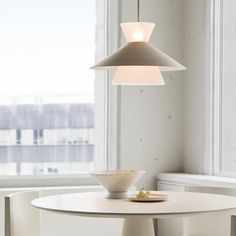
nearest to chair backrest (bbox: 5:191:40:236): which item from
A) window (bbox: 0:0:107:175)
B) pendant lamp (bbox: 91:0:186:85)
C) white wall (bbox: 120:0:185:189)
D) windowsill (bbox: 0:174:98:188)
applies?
pendant lamp (bbox: 91:0:186:85)

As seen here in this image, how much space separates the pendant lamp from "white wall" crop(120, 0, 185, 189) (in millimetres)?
1370

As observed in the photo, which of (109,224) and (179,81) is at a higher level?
(179,81)

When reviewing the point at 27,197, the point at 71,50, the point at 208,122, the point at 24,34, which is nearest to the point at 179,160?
the point at 208,122

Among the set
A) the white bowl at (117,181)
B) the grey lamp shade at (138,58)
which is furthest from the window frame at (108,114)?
the grey lamp shade at (138,58)

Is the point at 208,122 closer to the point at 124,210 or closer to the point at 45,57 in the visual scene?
the point at 45,57

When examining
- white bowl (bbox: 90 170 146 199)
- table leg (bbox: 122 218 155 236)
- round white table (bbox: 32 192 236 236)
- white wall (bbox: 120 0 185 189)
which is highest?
white wall (bbox: 120 0 185 189)

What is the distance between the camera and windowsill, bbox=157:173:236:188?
406cm

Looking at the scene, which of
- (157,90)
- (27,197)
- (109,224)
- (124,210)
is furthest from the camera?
(157,90)

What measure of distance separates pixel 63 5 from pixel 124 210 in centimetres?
227

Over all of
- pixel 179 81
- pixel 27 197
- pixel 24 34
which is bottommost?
pixel 27 197

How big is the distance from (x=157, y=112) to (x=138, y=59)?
6.05 feet

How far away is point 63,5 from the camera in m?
4.63

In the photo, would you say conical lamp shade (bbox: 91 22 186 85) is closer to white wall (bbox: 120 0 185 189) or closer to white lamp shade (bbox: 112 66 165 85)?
white lamp shade (bbox: 112 66 165 85)

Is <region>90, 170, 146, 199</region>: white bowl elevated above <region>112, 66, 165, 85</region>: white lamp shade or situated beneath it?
situated beneath
